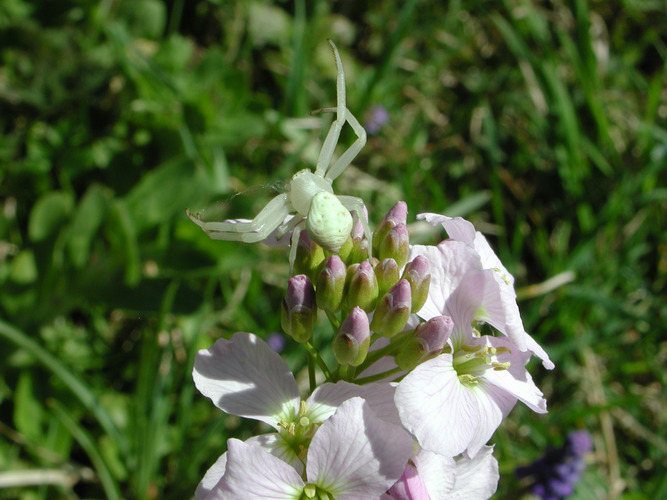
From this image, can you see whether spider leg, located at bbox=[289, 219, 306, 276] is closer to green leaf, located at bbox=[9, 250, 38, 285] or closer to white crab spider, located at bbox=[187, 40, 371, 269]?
white crab spider, located at bbox=[187, 40, 371, 269]

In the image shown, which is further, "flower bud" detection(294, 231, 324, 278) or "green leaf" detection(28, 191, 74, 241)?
"green leaf" detection(28, 191, 74, 241)

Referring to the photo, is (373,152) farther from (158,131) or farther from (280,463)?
(280,463)

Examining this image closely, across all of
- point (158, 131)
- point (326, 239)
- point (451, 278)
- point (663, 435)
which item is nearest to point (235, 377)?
point (326, 239)

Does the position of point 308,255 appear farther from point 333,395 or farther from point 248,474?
point 248,474

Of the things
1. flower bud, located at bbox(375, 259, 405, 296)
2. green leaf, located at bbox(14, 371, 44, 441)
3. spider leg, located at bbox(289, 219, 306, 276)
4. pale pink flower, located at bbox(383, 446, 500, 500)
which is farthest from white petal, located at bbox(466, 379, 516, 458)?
green leaf, located at bbox(14, 371, 44, 441)

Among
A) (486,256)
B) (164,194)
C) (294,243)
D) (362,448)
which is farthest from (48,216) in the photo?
(362,448)

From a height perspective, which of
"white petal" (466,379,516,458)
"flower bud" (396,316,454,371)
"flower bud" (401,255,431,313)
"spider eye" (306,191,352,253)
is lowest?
"white petal" (466,379,516,458)

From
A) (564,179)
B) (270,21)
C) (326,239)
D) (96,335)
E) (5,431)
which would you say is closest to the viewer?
(326,239)
